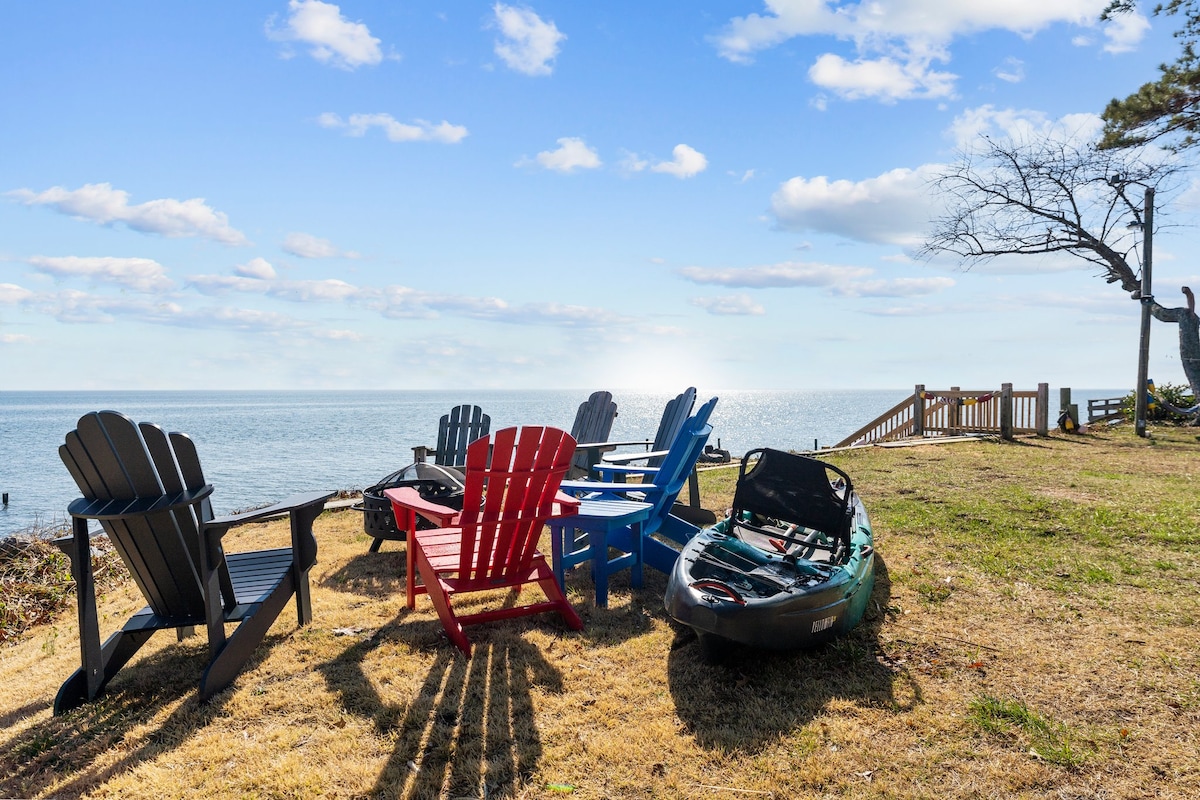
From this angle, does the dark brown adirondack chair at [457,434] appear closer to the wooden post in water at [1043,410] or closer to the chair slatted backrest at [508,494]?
the chair slatted backrest at [508,494]

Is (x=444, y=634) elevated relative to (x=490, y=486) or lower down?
lower down

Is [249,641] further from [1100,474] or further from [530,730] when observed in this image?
[1100,474]

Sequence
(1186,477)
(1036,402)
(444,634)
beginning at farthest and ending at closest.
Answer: (1036,402)
(1186,477)
(444,634)

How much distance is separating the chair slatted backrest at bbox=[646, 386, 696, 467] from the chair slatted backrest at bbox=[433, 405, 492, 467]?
8.93 ft

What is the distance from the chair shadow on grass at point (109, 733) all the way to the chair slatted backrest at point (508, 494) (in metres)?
1.37

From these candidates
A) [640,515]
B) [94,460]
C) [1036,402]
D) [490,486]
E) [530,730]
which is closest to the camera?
[530,730]

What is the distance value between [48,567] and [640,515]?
260 inches

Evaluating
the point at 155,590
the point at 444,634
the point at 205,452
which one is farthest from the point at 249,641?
the point at 205,452

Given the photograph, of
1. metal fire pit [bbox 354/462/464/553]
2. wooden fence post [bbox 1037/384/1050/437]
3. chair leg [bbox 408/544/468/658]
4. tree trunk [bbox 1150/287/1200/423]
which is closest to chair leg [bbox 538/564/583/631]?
chair leg [bbox 408/544/468/658]

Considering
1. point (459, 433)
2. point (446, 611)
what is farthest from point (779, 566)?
point (459, 433)

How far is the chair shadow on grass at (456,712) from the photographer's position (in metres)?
2.81

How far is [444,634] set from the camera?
14.2ft

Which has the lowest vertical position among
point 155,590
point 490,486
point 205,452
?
point 205,452

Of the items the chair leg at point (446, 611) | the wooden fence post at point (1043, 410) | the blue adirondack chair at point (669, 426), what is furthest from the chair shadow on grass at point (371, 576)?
the wooden fence post at point (1043, 410)
